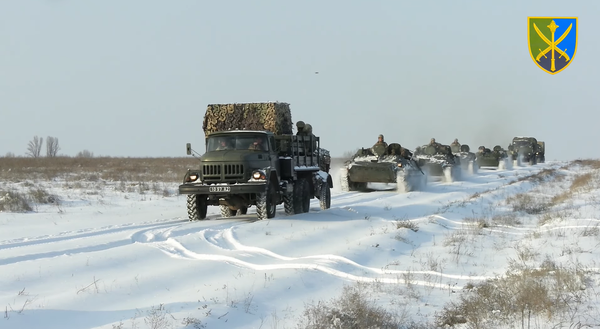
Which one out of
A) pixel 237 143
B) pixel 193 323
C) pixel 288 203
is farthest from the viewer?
pixel 288 203

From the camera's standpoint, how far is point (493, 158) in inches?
1818

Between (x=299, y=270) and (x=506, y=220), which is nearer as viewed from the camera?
(x=299, y=270)

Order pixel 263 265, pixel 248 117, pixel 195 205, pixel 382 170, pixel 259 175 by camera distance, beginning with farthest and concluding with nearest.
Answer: pixel 382 170 < pixel 248 117 < pixel 195 205 < pixel 259 175 < pixel 263 265

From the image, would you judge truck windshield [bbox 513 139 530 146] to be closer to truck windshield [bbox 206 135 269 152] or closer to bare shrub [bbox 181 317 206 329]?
truck windshield [bbox 206 135 269 152]

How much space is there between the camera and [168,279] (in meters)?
8.34

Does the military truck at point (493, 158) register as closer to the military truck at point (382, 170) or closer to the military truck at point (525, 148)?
the military truck at point (525, 148)

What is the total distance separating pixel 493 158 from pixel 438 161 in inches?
649

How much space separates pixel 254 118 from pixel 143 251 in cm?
1006

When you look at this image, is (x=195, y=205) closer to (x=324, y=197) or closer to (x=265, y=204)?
(x=265, y=204)

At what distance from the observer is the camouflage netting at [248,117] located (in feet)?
64.5

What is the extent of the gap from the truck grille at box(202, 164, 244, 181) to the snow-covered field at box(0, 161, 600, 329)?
1004 mm

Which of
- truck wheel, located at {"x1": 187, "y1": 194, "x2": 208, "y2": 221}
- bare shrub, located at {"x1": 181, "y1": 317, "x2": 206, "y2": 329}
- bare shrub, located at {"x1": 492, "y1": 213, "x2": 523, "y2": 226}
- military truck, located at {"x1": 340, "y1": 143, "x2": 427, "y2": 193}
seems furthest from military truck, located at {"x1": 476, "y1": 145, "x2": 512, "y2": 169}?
bare shrub, located at {"x1": 181, "y1": 317, "x2": 206, "y2": 329}

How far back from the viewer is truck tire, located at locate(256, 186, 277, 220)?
14.3 m

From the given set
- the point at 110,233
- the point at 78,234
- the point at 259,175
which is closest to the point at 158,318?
the point at 110,233
